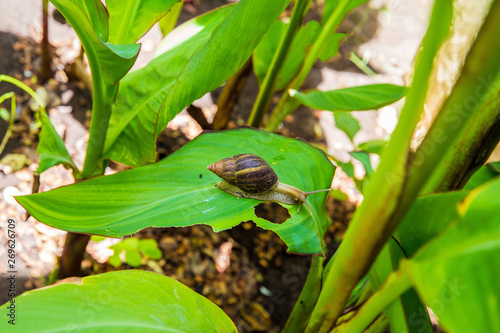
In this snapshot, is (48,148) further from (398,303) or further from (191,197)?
(398,303)

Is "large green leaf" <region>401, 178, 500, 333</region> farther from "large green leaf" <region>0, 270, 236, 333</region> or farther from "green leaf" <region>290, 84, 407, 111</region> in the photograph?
"green leaf" <region>290, 84, 407, 111</region>

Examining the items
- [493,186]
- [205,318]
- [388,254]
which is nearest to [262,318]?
[205,318]

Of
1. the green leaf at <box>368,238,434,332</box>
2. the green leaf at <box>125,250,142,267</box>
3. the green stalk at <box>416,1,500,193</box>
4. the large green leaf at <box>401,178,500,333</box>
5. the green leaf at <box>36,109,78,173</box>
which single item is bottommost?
the green leaf at <box>125,250,142,267</box>

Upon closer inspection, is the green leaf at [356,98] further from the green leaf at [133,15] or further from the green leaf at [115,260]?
the green leaf at [115,260]

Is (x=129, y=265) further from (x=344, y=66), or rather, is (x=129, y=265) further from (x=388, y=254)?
(x=344, y=66)

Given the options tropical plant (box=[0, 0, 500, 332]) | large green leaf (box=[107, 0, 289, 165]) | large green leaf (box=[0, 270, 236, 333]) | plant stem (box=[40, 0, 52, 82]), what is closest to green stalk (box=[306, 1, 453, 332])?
tropical plant (box=[0, 0, 500, 332])

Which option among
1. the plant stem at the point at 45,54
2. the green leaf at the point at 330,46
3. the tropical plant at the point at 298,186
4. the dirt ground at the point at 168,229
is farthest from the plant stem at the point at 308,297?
the plant stem at the point at 45,54
